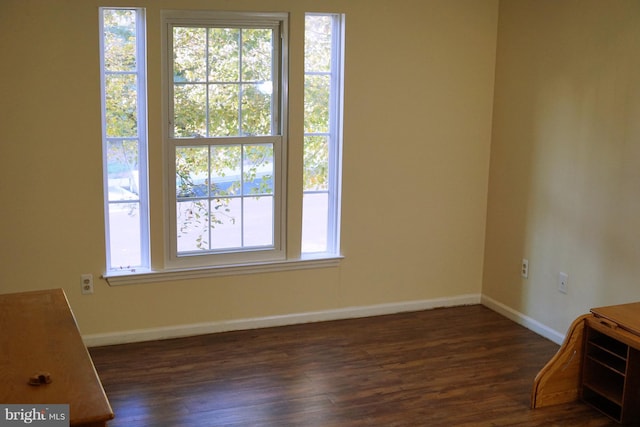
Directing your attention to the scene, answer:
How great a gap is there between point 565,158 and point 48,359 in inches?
128

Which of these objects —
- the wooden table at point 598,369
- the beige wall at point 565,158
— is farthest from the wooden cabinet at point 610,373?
the beige wall at point 565,158

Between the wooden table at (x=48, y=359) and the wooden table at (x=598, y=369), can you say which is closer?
the wooden table at (x=48, y=359)

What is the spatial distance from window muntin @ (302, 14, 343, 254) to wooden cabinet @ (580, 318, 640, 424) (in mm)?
1802

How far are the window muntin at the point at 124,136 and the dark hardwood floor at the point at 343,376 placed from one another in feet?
2.06

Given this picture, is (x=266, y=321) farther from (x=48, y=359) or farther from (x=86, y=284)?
(x=48, y=359)

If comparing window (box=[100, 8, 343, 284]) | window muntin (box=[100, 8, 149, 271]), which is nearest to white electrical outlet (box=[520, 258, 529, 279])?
window (box=[100, 8, 343, 284])

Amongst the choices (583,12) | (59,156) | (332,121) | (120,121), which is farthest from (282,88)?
(583,12)

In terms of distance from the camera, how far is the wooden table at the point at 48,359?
2.24 m

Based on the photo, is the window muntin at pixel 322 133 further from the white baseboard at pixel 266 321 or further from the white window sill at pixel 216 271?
the white baseboard at pixel 266 321

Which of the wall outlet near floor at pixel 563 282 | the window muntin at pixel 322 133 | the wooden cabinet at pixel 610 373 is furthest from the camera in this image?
the window muntin at pixel 322 133

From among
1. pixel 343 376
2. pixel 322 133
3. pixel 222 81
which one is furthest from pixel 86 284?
pixel 322 133

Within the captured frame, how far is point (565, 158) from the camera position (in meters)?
4.59

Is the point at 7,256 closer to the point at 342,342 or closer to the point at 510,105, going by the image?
the point at 342,342

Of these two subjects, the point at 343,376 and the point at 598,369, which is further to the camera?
the point at 343,376
